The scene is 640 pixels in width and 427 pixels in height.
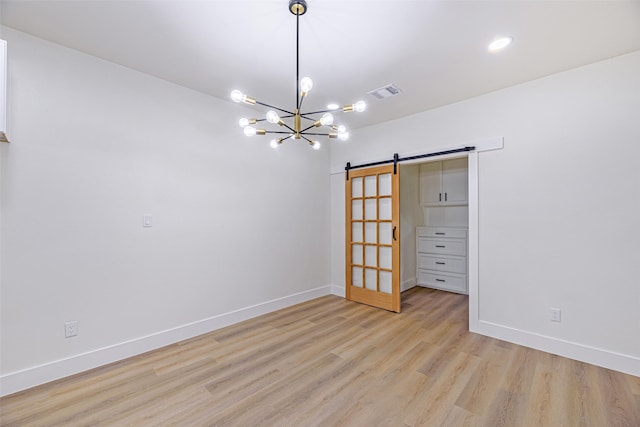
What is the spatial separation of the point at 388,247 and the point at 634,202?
239cm

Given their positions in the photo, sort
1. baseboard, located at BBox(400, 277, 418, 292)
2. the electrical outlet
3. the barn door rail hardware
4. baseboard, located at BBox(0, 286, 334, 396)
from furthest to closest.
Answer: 1. baseboard, located at BBox(400, 277, 418, 292)
2. the barn door rail hardware
3. the electrical outlet
4. baseboard, located at BBox(0, 286, 334, 396)

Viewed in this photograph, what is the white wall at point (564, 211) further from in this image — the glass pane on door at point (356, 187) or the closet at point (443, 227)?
the closet at point (443, 227)

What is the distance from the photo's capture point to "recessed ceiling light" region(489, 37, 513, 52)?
7.01ft

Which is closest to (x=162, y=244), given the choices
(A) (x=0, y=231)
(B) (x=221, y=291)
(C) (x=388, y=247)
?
(B) (x=221, y=291)

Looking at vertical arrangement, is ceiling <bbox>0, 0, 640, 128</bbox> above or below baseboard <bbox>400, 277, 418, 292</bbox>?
above

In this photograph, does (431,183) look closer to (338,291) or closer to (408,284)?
(408,284)

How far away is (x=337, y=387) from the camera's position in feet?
6.89

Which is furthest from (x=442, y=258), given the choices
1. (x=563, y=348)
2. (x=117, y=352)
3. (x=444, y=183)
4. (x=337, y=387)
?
(x=117, y=352)

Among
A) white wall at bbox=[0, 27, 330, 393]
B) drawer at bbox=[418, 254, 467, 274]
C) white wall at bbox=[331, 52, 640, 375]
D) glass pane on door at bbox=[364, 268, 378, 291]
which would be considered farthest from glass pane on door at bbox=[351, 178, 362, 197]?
drawer at bbox=[418, 254, 467, 274]

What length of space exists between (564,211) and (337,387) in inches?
103

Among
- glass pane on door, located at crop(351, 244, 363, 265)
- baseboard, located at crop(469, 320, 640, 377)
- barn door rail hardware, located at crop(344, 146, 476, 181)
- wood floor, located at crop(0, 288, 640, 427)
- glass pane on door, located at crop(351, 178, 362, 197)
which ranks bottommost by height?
wood floor, located at crop(0, 288, 640, 427)

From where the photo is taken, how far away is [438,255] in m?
4.87

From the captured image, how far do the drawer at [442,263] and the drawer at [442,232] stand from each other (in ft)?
1.25

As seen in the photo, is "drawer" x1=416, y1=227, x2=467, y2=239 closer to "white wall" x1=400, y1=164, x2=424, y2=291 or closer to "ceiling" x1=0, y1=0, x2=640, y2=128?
"white wall" x1=400, y1=164, x2=424, y2=291
